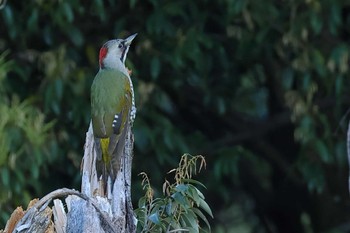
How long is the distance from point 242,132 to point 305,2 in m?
1.68

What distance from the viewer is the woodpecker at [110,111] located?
19.2 feet

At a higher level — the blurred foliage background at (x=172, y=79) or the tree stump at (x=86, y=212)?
the tree stump at (x=86, y=212)

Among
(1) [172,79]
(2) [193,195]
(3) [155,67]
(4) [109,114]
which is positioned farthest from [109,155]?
(1) [172,79]

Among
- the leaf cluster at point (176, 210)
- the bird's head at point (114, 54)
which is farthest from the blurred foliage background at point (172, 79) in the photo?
the leaf cluster at point (176, 210)

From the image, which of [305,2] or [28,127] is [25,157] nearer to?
[28,127]

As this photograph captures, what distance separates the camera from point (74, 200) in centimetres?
539

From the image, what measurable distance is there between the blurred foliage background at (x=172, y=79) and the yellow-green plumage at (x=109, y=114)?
4.45 feet

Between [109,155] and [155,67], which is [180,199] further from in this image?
[155,67]

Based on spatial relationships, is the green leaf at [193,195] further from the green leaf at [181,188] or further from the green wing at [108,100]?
the green wing at [108,100]

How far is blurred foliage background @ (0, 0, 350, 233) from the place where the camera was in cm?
805

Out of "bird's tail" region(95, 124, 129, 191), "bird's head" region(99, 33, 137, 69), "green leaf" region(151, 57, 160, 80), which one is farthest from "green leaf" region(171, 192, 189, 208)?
"green leaf" region(151, 57, 160, 80)

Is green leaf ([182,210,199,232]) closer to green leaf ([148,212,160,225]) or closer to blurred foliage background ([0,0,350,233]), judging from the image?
green leaf ([148,212,160,225])

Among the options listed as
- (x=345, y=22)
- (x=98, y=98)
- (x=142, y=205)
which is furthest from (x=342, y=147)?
(x=142, y=205)

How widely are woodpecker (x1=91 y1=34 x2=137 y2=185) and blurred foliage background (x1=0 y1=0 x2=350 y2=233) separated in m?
1.19
